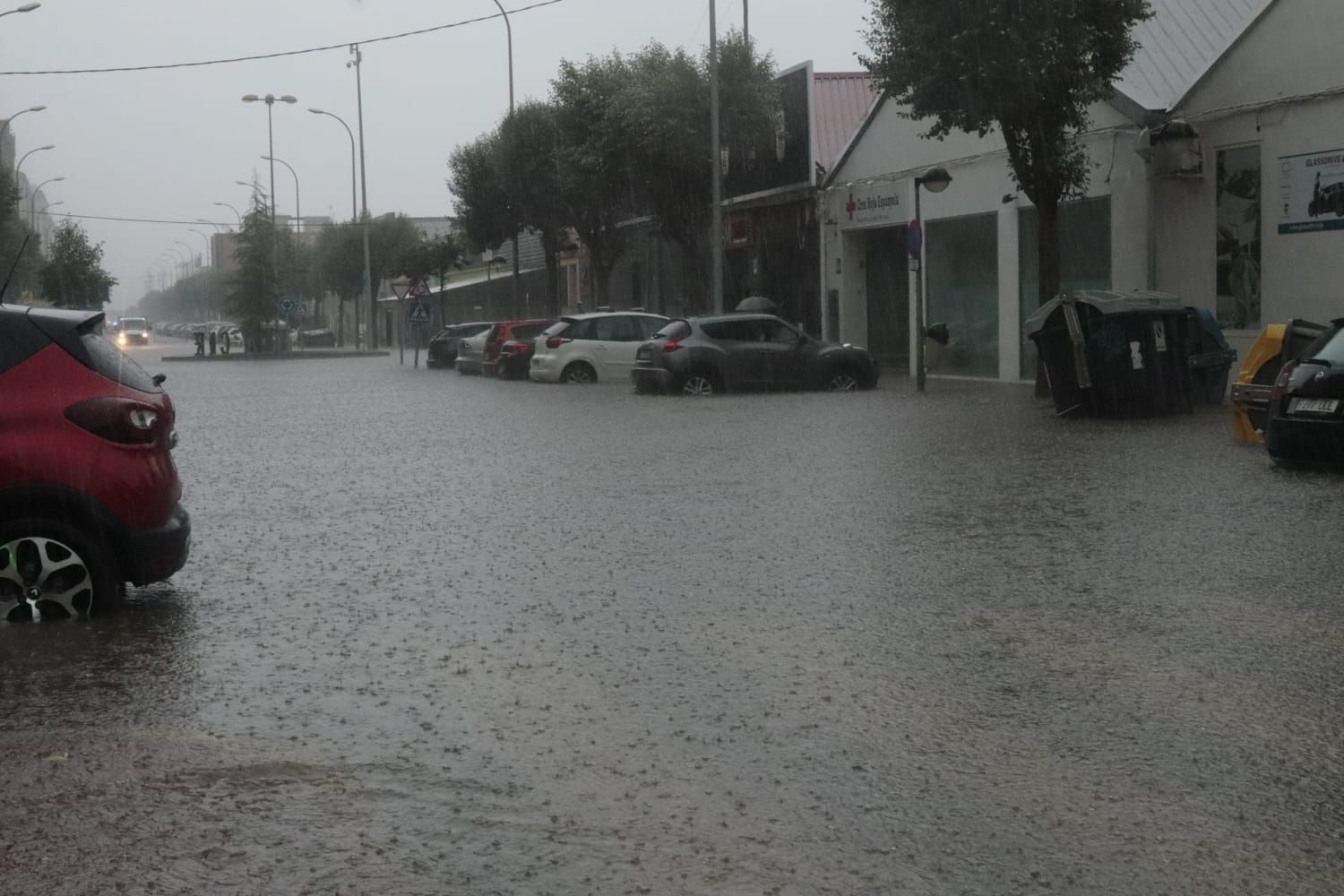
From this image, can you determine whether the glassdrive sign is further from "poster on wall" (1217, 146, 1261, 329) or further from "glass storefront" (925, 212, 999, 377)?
"poster on wall" (1217, 146, 1261, 329)

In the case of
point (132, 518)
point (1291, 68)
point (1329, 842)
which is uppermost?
point (1291, 68)

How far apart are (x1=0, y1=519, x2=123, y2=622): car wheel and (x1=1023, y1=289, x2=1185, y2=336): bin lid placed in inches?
593

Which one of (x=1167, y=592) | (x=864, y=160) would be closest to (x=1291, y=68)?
(x=864, y=160)

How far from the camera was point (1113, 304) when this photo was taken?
808 inches

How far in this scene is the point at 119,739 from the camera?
5.61m

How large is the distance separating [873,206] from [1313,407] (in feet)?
76.8

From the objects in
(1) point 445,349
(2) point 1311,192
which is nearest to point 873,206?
(2) point 1311,192

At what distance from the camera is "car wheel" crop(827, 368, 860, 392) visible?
2861 cm

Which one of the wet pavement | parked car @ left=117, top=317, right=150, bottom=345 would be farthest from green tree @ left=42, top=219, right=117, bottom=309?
the wet pavement

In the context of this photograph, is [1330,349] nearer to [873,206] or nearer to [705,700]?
[705,700]

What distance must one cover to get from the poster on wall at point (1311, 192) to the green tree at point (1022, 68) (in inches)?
110

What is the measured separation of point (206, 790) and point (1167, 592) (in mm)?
5142

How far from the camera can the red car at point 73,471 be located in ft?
24.5

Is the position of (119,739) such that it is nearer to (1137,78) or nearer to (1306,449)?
(1306,449)
